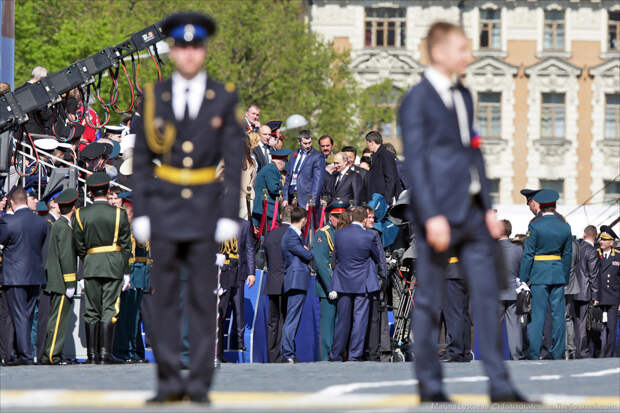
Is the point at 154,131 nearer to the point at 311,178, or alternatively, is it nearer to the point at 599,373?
the point at 599,373

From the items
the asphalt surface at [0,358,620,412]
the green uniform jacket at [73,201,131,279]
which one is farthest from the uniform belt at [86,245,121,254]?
the asphalt surface at [0,358,620,412]

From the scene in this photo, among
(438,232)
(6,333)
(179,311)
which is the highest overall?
(438,232)

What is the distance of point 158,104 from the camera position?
781 centimetres

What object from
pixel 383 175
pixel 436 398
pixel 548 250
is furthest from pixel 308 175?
pixel 436 398

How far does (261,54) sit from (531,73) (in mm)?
16032

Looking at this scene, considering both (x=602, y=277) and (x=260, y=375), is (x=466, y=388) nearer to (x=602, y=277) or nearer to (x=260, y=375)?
(x=260, y=375)

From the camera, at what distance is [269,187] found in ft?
63.0

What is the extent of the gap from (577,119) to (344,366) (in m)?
47.8

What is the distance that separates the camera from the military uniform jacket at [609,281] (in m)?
21.1

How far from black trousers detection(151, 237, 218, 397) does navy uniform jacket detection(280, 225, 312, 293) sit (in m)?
8.39

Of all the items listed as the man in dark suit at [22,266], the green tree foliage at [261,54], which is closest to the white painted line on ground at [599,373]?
the man in dark suit at [22,266]

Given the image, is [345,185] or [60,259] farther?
[345,185]

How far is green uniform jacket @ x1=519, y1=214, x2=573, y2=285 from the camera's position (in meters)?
16.2

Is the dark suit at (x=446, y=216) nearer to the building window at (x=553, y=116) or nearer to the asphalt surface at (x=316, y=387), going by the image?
the asphalt surface at (x=316, y=387)
